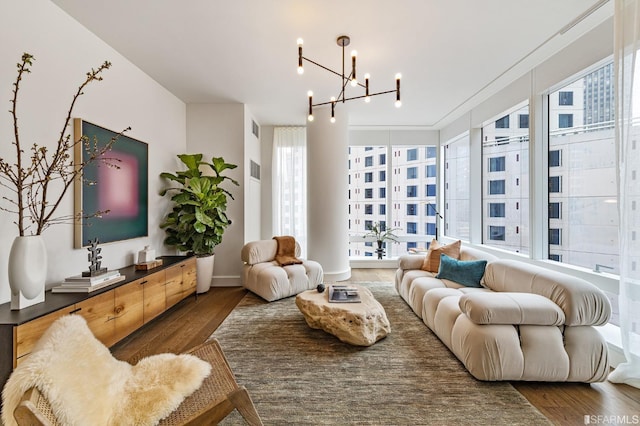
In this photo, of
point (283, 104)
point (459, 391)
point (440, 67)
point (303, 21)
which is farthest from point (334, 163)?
point (459, 391)

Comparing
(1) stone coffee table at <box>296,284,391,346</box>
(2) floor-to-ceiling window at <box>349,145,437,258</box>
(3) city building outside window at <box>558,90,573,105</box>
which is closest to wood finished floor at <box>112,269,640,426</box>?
(1) stone coffee table at <box>296,284,391,346</box>

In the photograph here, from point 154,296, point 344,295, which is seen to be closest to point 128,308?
point 154,296

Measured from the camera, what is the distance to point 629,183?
201 centimetres

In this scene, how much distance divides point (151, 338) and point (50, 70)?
8.35ft

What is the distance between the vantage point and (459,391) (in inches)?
75.1

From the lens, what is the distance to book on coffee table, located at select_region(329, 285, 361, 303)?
9.21ft

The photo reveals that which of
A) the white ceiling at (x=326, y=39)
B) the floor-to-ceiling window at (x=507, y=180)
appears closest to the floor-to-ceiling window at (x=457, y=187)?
the floor-to-ceiling window at (x=507, y=180)

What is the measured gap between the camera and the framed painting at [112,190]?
2.54m

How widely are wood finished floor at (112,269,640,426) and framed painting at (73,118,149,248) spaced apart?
3.53 feet

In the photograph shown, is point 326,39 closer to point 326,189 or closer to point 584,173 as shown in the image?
point 326,189

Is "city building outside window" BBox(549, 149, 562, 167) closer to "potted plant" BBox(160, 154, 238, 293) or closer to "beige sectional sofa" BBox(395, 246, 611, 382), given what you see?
"beige sectional sofa" BBox(395, 246, 611, 382)

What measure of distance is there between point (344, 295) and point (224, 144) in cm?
321

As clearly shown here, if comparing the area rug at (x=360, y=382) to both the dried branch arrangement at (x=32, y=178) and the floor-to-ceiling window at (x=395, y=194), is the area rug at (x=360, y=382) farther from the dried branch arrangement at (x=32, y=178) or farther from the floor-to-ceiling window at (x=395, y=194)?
the floor-to-ceiling window at (x=395, y=194)

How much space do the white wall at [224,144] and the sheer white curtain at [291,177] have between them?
1.26 meters
